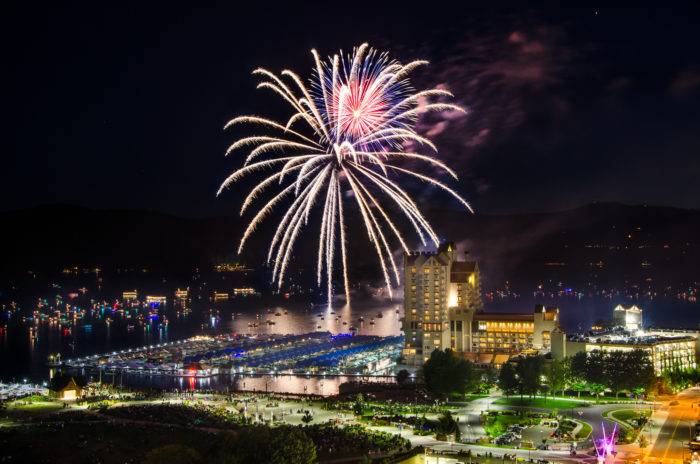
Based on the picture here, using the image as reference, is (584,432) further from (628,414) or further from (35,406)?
(35,406)

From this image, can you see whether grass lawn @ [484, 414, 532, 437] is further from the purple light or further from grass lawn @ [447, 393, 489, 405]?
grass lawn @ [447, 393, 489, 405]

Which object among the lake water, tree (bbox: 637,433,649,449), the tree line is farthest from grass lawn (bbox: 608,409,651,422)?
the lake water

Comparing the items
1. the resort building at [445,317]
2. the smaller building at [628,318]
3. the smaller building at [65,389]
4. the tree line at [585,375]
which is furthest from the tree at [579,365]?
the smaller building at [65,389]

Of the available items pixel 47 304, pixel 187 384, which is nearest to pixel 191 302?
pixel 47 304

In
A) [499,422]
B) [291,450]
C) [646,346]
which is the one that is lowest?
[499,422]

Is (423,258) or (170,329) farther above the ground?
(423,258)

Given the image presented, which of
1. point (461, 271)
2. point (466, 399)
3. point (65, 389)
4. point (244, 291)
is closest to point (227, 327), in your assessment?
point (461, 271)
